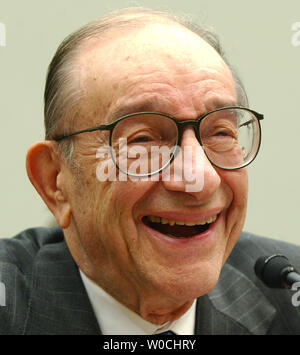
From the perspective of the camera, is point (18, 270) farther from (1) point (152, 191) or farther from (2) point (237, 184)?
(2) point (237, 184)

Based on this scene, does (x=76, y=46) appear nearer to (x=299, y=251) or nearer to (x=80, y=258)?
(x=80, y=258)

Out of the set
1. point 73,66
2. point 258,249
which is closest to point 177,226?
point 73,66

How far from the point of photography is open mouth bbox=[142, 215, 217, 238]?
153 cm

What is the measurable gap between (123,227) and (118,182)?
5.5 inches

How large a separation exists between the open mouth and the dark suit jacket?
0.35 meters

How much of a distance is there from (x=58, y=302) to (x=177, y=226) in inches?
19.4

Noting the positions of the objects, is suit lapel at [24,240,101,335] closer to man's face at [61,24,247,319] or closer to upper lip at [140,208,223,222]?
man's face at [61,24,247,319]

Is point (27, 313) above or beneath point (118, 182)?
beneath

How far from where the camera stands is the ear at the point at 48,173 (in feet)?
Result: 5.51

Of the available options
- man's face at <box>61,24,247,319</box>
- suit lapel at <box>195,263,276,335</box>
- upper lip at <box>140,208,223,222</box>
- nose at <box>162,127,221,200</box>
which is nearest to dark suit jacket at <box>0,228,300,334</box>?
→ suit lapel at <box>195,263,276,335</box>

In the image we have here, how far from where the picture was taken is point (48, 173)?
1.71m

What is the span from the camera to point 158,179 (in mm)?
1459

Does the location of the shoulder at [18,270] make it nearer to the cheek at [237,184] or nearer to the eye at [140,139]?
the eye at [140,139]
